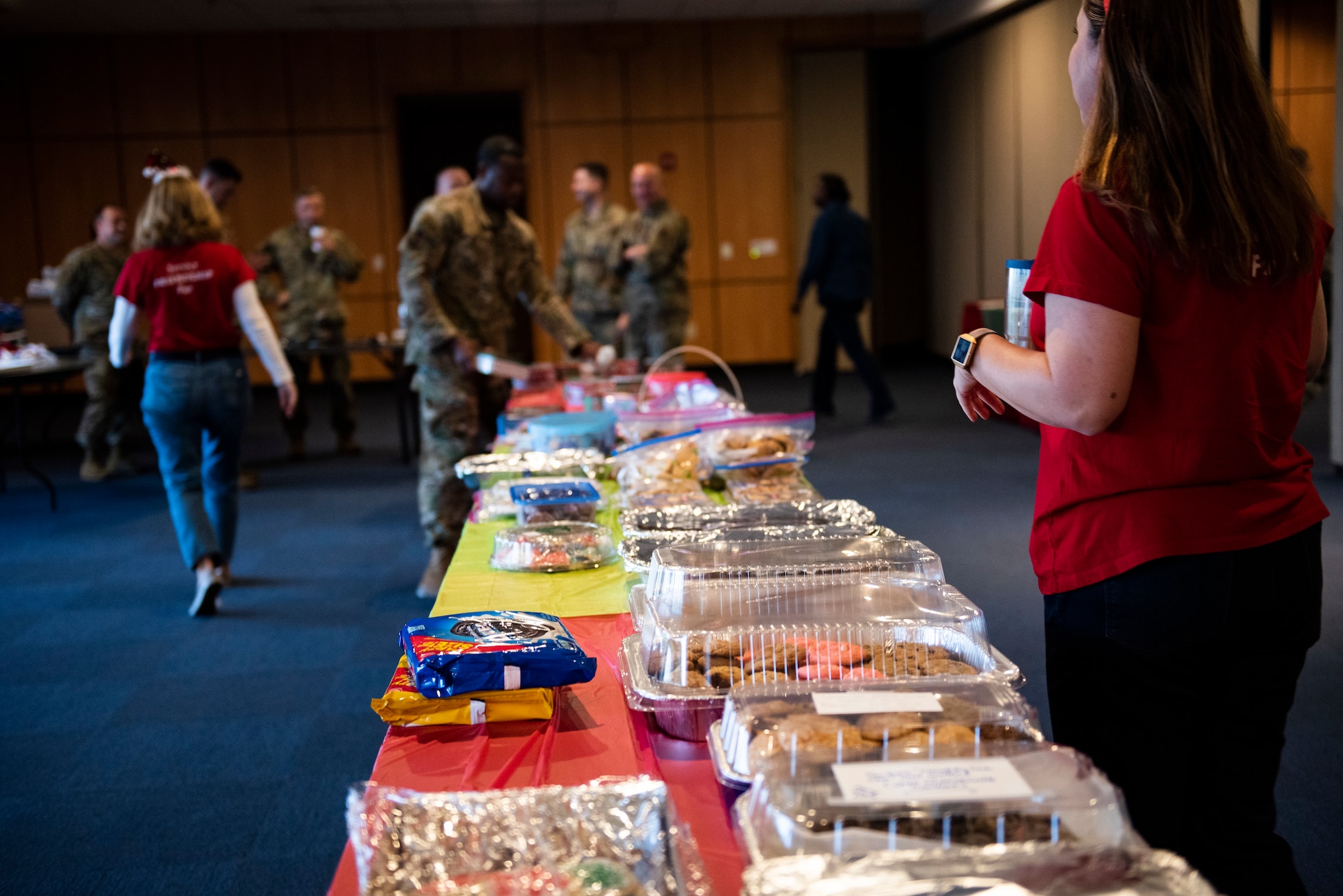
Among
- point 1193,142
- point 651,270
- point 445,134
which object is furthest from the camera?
point 445,134

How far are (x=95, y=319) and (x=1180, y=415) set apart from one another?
6.61 m

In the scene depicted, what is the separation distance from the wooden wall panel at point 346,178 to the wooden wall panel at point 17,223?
7.75ft

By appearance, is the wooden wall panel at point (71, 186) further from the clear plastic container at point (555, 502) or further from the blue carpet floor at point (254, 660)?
the clear plastic container at point (555, 502)

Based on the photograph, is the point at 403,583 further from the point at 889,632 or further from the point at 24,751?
the point at 889,632

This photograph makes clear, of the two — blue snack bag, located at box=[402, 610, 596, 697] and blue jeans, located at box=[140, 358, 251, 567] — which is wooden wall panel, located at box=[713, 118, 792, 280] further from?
blue snack bag, located at box=[402, 610, 596, 697]

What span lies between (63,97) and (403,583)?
797 centimetres

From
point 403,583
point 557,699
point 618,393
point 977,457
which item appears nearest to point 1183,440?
point 557,699

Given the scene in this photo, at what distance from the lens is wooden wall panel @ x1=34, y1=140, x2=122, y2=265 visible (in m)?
10.1

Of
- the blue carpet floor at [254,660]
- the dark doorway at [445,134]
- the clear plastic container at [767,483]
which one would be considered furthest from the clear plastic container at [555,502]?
the dark doorway at [445,134]

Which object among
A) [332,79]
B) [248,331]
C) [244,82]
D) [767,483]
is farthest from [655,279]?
[244,82]

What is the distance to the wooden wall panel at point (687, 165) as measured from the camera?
10.5 m

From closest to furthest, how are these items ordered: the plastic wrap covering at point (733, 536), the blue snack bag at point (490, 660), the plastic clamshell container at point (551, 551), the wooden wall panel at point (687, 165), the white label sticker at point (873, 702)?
the white label sticker at point (873, 702) < the blue snack bag at point (490, 660) < the plastic wrap covering at point (733, 536) < the plastic clamshell container at point (551, 551) < the wooden wall panel at point (687, 165)

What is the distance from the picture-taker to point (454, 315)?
12.7 ft

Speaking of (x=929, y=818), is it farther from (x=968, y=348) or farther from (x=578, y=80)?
(x=578, y=80)
